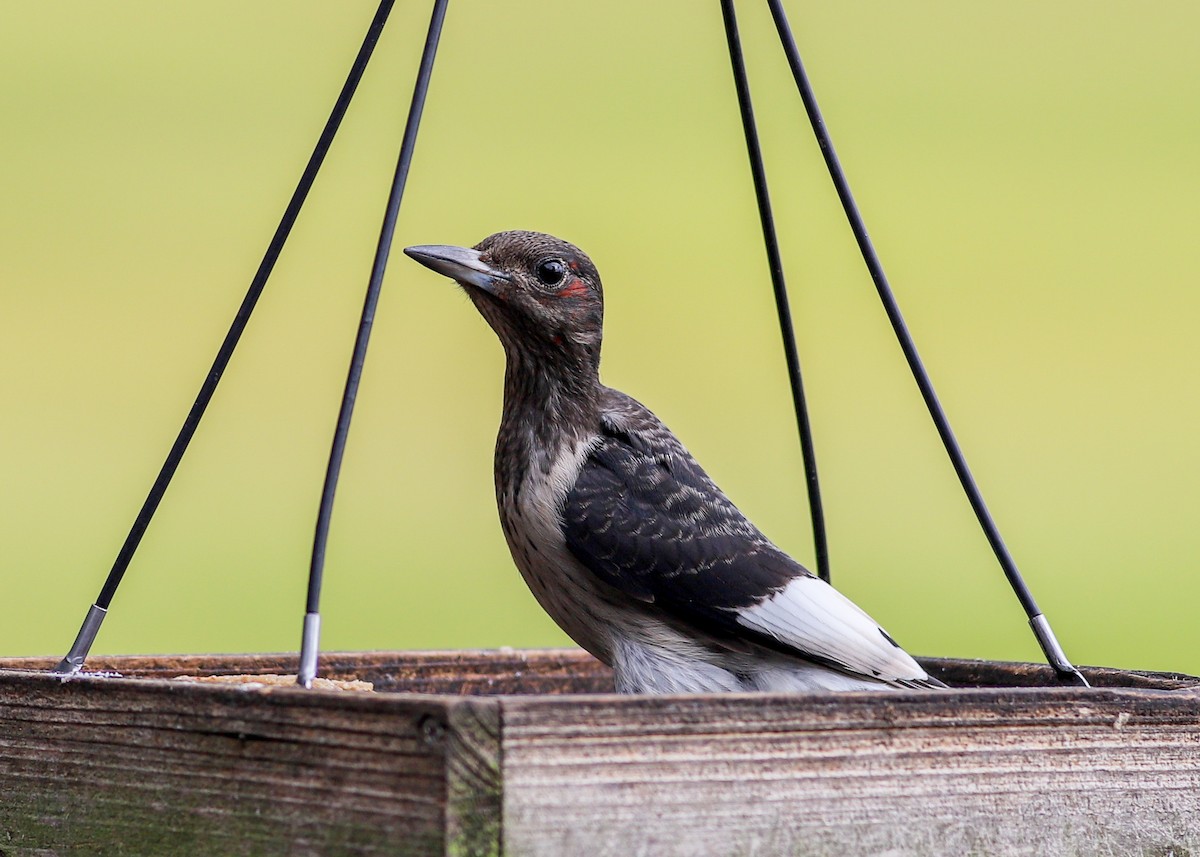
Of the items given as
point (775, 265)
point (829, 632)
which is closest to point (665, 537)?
point (829, 632)

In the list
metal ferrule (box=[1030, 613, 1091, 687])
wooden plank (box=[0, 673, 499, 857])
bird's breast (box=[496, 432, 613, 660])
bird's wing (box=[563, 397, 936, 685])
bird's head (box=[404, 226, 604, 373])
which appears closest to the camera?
wooden plank (box=[0, 673, 499, 857])

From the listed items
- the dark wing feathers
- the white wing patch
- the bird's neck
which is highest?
the bird's neck

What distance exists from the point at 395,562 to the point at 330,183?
1.95 meters

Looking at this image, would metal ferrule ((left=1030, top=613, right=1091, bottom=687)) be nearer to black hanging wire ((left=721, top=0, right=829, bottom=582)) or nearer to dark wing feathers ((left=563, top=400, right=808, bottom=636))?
dark wing feathers ((left=563, top=400, right=808, bottom=636))

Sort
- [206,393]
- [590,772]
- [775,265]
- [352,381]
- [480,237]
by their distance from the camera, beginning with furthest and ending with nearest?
[480,237]
[775,265]
[206,393]
[352,381]
[590,772]

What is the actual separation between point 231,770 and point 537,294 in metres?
1.23

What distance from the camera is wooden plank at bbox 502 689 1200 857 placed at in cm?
183

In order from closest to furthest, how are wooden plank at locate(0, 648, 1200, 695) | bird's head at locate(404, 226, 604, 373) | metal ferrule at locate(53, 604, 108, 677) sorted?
metal ferrule at locate(53, 604, 108, 677) < bird's head at locate(404, 226, 604, 373) < wooden plank at locate(0, 648, 1200, 695)

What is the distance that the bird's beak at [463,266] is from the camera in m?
2.69

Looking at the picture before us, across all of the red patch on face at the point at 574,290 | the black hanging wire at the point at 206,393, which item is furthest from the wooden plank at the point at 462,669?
the red patch on face at the point at 574,290

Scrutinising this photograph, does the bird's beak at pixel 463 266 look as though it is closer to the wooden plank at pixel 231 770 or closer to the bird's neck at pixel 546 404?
the bird's neck at pixel 546 404

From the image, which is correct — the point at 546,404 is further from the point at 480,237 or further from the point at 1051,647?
the point at 480,237

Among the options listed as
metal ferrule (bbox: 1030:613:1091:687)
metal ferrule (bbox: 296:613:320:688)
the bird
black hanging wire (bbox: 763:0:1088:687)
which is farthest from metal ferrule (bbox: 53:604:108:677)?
metal ferrule (bbox: 1030:613:1091:687)

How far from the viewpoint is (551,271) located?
2916 mm
